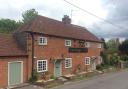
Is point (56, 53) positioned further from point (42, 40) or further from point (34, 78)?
point (34, 78)

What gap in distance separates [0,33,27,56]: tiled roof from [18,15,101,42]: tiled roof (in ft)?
7.57

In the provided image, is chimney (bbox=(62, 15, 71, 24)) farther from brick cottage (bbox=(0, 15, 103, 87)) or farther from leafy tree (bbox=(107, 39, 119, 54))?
leafy tree (bbox=(107, 39, 119, 54))

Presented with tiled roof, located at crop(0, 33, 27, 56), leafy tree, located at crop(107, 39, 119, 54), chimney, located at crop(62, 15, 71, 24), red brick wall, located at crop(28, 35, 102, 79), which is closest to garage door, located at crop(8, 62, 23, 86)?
tiled roof, located at crop(0, 33, 27, 56)

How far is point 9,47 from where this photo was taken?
2766 cm

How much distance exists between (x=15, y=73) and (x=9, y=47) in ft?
8.97

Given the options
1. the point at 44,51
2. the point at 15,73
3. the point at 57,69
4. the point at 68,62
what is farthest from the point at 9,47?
the point at 68,62

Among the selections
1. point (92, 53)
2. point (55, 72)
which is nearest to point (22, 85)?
point (55, 72)

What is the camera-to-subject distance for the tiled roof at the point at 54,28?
104ft

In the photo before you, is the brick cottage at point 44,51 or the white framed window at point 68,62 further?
the white framed window at point 68,62

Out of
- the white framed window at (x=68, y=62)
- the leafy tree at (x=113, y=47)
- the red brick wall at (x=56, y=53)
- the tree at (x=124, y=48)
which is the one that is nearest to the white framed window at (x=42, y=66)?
the red brick wall at (x=56, y=53)

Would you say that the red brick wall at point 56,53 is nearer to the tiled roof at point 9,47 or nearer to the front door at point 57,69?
the front door at point 57,69

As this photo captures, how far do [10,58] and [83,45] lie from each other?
16678 millimetres

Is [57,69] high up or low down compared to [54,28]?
down

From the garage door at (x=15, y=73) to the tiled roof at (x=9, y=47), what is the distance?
105 centimetres
